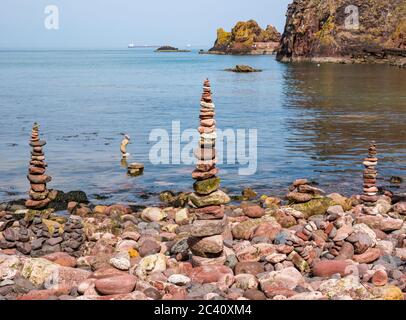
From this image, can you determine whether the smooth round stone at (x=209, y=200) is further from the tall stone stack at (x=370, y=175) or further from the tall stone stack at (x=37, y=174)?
the tall stone stack at (x=370, y=175)

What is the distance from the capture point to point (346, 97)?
73.0m

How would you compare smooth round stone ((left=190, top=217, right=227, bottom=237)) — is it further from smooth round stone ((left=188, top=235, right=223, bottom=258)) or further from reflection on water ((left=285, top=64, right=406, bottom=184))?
reflection on water ((left=285, top=64, right=406, bottom=184))

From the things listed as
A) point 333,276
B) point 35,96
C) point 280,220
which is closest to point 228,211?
point 280,220

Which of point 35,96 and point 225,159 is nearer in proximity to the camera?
point 225,159

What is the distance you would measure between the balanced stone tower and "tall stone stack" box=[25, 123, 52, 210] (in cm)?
631

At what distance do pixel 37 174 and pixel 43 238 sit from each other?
3227 millimetres

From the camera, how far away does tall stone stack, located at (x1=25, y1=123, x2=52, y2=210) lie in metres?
18.7

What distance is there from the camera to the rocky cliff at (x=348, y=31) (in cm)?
16612

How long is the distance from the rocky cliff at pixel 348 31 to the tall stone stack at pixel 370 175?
144 meters

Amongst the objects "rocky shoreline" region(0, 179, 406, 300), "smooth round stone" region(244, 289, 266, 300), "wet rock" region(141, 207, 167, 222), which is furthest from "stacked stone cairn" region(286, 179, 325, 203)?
"smooth round stone" region(244, 289, 266, 300)

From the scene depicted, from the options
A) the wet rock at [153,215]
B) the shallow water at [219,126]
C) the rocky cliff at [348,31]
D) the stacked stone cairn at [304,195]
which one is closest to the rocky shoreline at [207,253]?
the wet rock at [153,215]

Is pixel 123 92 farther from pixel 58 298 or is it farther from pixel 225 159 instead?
pixel 58 298

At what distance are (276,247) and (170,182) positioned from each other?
49.6 ft

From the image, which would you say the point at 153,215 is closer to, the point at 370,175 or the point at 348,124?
the point at 370,175
